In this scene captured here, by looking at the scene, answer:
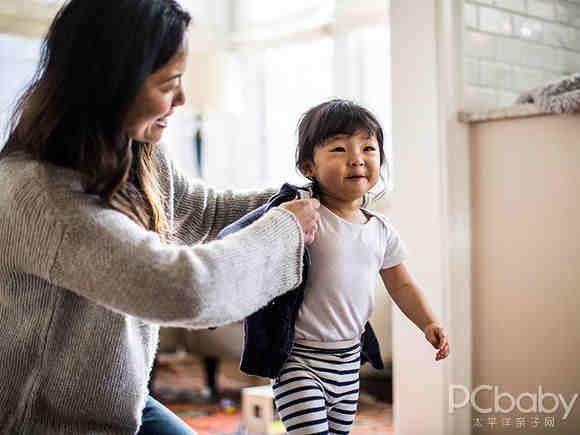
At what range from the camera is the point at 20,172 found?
1104mm

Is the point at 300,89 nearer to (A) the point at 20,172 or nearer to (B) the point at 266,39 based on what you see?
(B) the point at 266,39

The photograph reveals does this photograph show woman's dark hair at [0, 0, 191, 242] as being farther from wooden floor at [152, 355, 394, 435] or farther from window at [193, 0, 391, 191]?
window at [193, 0, 391, 191]

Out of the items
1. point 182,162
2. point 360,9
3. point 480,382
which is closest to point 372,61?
point 360,9

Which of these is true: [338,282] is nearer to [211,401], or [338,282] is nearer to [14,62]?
[211,401]

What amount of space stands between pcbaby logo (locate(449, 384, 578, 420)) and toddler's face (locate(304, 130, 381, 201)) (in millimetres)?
1076

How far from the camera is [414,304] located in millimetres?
1541

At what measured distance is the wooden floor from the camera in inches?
117

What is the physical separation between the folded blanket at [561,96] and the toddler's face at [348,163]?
83cm

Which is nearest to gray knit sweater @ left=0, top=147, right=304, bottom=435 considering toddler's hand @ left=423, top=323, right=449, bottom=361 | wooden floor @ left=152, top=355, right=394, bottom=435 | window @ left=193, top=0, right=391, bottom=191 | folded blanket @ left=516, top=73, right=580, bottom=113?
toddler's hand @ left=423, top=323, right=449, bottom=361

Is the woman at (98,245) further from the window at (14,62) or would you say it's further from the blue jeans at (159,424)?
the window at (14,62)

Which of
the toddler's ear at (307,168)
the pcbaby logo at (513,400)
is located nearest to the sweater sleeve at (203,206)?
the toddler's ear at (307,168)

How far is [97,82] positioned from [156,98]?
0.09 meters

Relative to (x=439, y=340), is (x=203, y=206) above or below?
above

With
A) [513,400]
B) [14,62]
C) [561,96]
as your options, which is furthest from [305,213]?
[14,62]
